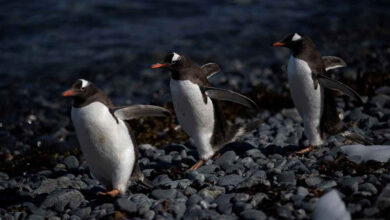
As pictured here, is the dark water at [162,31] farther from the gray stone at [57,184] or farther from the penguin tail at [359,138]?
the gray stone at [57,184]

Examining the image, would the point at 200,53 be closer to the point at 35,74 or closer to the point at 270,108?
the point at 35,74

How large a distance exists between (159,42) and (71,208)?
8885 mm

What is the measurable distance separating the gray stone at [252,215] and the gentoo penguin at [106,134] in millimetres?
1258

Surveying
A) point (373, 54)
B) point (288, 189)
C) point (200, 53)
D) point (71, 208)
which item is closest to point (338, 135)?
point (288, 189)

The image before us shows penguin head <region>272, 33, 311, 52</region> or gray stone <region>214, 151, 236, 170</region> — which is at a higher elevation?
penguin head <region>272, 33, 311, 52</region>

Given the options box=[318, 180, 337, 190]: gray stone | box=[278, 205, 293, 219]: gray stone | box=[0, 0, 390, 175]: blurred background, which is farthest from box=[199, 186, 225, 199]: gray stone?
box=[0, 0, 390, 175]: blurred background

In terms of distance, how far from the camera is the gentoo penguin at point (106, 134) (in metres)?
4.48

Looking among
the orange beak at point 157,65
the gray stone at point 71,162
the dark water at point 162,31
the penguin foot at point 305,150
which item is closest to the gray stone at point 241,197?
the penguin foot at point 305,150

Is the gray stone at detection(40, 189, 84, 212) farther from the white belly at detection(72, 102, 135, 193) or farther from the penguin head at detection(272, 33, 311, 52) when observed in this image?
the penguin head at detection(272, 33, 311, 52)

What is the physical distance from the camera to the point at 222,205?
4.08m

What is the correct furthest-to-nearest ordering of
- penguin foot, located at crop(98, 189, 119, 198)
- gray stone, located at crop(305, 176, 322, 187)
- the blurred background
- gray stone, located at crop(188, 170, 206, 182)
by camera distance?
→ 1. the blurred background
2. gray stone, located at crop(188, 170, 206, 182)
3. penguin foot, located at crop(98, 189, 119, 198)
4. gray stone, located at crop(305, 176, 322, 187)

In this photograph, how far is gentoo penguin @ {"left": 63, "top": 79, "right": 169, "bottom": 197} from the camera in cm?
448

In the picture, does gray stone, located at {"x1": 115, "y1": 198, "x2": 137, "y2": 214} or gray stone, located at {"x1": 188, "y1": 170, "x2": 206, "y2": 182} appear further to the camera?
gray stone, located at {"x1": 188, "y1": 170, "x2": 206, "y2": 182}

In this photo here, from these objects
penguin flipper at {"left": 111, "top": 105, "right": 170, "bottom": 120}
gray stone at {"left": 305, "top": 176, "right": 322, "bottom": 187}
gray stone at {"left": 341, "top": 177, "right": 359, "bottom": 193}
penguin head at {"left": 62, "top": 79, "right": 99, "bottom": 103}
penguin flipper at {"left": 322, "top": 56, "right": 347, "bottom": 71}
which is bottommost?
gray stone at {"left": 305, "top": 176, "right": 322, "bottom": 187}
